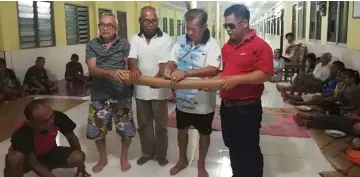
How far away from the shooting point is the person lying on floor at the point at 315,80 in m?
5.73

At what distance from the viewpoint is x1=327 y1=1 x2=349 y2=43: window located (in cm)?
588

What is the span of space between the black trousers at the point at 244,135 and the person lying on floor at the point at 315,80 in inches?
154

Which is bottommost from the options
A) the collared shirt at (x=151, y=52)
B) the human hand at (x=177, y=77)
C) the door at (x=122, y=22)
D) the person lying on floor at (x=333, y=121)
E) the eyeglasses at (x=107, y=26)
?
the person lying on floor at (x=333, y=121)

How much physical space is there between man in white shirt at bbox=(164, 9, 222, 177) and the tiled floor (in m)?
0.36

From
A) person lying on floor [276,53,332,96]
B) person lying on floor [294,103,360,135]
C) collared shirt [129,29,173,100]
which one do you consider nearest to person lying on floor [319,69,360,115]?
person lying on floor [294,103,360,135]

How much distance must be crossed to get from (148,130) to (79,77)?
5.06 m

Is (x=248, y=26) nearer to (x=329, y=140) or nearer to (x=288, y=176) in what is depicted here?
(x=288, y=176)

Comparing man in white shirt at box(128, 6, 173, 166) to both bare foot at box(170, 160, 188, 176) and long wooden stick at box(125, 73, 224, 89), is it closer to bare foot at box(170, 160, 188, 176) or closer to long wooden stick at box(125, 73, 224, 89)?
bare foot at box(170, 160, 188, 176)

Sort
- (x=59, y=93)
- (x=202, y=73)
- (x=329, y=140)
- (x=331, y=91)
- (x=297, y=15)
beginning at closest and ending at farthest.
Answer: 1. (x=202, y=73)
2. (x=329, y=140)
3. (x=331, y=91)
4. (x=59, y=93)
5. (x=297, y=15)

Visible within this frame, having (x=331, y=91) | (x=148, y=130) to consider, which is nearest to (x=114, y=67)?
(x=148, y=130)

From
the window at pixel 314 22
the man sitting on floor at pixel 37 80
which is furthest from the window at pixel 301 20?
the man sitting on floor at pixel 37 80

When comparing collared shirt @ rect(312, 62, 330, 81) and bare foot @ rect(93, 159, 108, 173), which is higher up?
collared shirt @ rect(312, 62, 330, 81)

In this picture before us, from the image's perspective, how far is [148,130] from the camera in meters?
3.05

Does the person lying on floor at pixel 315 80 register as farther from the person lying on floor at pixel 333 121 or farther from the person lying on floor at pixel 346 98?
the person lying on floor at pixel 333 121
